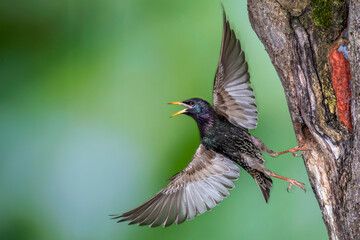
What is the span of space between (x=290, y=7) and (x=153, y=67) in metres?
1.51

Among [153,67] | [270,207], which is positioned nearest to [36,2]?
[153,67]

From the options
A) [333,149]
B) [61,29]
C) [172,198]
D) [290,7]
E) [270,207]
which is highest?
[61,29]

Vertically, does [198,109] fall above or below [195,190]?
above

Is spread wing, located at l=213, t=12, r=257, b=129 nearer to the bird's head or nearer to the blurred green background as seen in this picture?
the bird's head

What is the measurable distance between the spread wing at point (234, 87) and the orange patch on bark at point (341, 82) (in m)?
0.59

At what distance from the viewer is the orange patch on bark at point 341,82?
4.79 feet

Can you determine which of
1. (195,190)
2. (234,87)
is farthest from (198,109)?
Answer: (195,190)

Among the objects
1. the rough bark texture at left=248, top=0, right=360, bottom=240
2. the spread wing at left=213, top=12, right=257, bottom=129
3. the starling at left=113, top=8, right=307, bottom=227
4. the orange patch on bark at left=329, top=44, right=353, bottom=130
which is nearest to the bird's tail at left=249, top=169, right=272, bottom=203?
the starling at left=113, top=8, right=307, bottom=227

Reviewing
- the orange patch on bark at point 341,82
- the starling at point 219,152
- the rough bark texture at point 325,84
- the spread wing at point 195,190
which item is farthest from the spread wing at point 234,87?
the orange patch on bark at point 341,82

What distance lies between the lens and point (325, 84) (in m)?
1.50

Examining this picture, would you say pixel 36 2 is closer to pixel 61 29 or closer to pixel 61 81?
pixel 61 29

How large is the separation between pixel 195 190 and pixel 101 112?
105cm

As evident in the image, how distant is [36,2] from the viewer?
311 cm

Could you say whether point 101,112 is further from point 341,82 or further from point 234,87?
point 341,82
